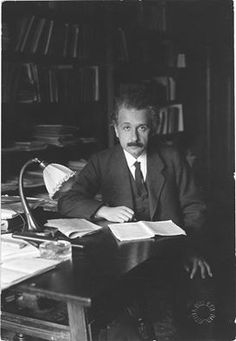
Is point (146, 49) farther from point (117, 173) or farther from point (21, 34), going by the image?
point (117, 173)

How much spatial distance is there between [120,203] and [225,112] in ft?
9.26

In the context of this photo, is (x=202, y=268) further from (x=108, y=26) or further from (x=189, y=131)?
(x=189, y=131)

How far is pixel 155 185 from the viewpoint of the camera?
2283 mm

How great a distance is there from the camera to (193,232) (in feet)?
6.28

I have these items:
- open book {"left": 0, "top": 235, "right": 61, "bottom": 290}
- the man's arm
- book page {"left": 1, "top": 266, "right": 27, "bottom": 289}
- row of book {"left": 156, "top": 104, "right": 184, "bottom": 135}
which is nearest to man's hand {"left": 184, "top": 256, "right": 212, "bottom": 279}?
the man's arm

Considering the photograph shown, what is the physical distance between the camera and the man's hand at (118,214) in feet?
6.35

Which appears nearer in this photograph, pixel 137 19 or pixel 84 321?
pixel 84 321

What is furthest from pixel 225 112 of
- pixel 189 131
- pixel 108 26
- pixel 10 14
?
pixel 10 14

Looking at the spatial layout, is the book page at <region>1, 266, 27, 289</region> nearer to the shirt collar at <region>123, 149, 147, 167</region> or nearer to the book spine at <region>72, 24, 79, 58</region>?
the shirt collar at <region>123, 149, 147, 167</region>

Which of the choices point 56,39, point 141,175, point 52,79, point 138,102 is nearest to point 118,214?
point 141,175

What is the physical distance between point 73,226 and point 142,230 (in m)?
0.26

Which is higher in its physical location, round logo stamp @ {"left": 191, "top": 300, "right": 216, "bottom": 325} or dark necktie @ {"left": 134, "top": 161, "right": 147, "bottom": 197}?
dark necktie @ {"left": 134, "top": 161, "right": 147, "bottom": 197}

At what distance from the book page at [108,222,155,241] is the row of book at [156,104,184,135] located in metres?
2.45

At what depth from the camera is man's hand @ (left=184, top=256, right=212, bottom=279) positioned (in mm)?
1762
